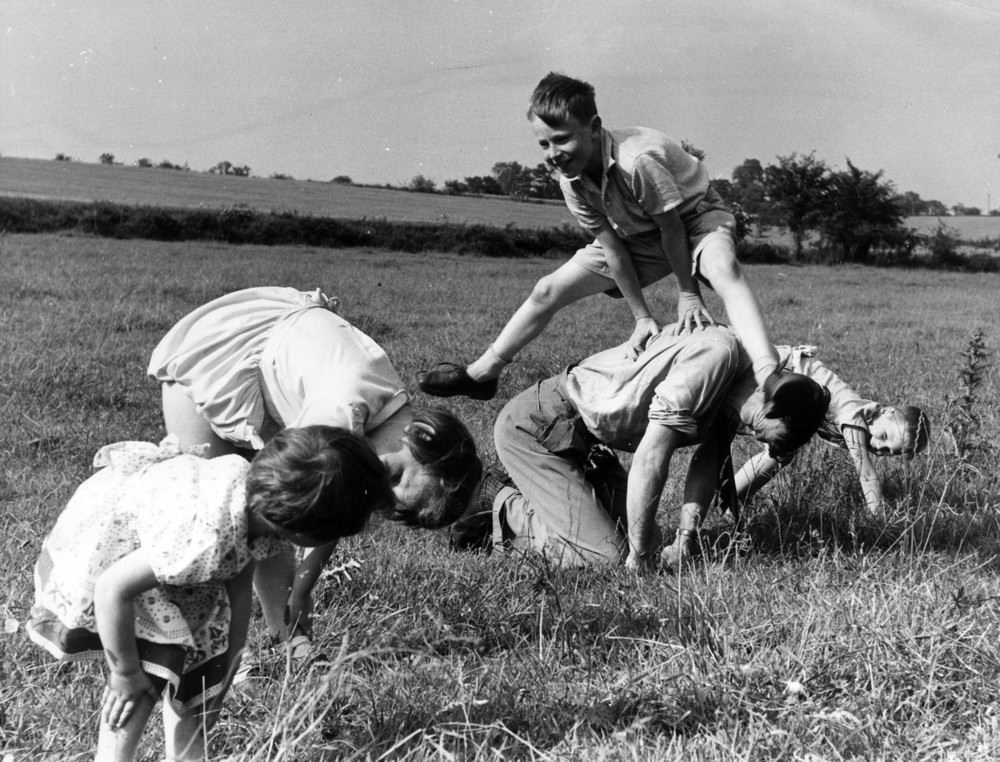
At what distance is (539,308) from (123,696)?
3561 mm

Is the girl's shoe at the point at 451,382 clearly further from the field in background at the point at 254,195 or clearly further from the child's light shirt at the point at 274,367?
the field in background at the point at 254,195

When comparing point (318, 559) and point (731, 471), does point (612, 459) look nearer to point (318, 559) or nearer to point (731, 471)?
point (731, 471)

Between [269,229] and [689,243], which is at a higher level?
[689,243]

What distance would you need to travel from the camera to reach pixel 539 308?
5.75 m

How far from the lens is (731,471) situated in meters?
4.92

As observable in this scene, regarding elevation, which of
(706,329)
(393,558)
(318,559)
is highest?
(706,329)

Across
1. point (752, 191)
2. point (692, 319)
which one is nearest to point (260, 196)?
point (752, 191)

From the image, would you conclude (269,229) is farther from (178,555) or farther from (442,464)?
(178,555)

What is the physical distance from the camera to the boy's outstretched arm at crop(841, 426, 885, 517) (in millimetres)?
5066

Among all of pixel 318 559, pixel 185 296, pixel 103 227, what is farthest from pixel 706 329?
pixel 103 227

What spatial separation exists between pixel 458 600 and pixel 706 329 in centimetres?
169

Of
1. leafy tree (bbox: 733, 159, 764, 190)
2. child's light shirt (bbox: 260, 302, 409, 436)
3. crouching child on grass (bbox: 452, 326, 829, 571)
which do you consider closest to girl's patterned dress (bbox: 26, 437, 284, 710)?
child's light shirt (bbox: 260, 302, 409, 436)

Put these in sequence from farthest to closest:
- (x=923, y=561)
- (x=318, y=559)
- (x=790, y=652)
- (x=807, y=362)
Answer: (x=807, y=362) → (x=923, y=561) → (x=318, y=559) → (x=790, y=652)

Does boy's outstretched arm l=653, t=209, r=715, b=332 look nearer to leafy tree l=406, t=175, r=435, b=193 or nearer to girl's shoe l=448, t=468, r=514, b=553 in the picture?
girl's shoe l=448, t=468, r=514, b=553
